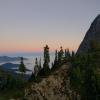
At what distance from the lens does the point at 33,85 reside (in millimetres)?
152875

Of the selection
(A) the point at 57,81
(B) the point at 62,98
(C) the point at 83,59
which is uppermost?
(C) the point at 83,59

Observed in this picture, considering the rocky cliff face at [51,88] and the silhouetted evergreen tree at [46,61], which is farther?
the silhouetted evergreen tree at [46,61]

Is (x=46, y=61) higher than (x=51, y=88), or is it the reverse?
(x=46, y=61)

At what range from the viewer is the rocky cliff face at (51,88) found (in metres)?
150

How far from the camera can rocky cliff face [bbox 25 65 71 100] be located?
150062mm

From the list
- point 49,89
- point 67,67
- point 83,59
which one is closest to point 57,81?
point 49,89

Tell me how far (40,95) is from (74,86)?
861 inches

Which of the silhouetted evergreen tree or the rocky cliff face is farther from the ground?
the silhouetted evergreen tree

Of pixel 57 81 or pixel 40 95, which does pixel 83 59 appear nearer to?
pixel 57 81

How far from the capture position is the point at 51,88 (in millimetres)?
157750

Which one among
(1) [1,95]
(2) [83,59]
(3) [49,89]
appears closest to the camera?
(1) [1,95]

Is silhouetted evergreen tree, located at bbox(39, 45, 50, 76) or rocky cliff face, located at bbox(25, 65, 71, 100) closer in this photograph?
rocky cliff face, located at bbox(25, 65, 71, 100)

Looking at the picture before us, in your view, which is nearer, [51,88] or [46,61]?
[51,88]

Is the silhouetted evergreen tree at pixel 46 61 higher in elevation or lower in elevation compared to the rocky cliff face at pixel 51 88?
higher
